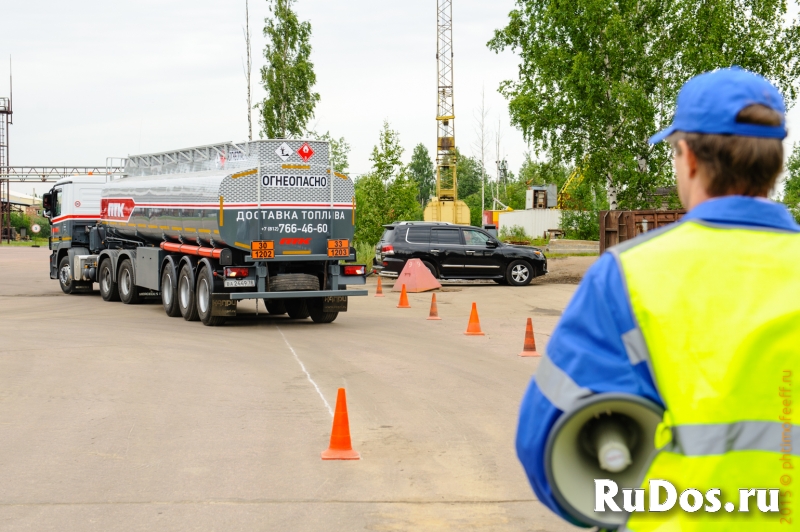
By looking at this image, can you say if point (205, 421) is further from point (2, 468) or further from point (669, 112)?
point (669, 112)

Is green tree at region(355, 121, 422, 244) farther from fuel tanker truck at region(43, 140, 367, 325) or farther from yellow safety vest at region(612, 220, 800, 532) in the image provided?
yellow safety vest at region(612, 220, 800, 532)

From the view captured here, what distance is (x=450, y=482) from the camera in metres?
7.07

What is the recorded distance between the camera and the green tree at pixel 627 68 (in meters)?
33.3

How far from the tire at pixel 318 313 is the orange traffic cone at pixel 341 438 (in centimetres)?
1147

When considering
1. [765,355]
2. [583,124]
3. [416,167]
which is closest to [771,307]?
[765,355]

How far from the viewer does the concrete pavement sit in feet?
20.8

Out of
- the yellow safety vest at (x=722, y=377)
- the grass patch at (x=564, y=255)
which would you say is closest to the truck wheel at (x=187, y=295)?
the yellow safety vest at (x=722, y=377)

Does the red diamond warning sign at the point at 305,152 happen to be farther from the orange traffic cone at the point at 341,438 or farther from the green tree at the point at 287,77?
the green tree at the point at 287,77

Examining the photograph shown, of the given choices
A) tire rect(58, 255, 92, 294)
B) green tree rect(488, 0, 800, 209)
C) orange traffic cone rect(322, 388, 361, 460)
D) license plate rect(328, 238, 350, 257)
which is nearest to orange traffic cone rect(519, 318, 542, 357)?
license plate rect(328, 238, 350, 257)

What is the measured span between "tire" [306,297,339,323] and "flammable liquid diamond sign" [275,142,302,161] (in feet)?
9.42

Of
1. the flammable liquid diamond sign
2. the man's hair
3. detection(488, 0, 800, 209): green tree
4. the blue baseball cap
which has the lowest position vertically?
the man's hair

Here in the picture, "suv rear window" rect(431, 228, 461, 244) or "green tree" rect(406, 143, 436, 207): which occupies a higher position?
"green tree" rect(406, 143, 436, 207)

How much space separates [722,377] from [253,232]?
54.1 ft

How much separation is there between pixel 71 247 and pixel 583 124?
17277mm
